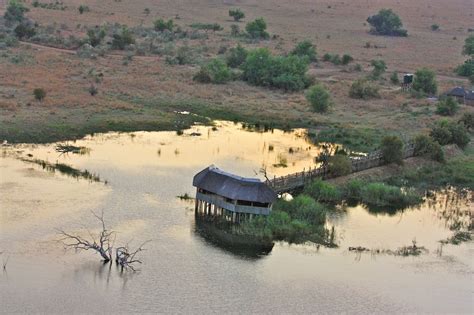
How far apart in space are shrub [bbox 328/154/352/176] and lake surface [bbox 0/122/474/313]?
11.8ft

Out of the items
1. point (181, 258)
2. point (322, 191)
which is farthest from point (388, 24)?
point (181, 258)

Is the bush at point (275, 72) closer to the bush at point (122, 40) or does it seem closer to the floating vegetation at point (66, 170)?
the bush at point (122, 40)

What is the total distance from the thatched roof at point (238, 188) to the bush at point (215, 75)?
38132mm

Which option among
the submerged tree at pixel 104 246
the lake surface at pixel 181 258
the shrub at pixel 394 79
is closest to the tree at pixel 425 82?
the shrub at pixel 394 79

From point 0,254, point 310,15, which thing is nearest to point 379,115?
point 0,254

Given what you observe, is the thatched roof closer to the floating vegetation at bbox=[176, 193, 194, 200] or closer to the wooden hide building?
the wooden hide building

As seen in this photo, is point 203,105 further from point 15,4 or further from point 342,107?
point 15,4

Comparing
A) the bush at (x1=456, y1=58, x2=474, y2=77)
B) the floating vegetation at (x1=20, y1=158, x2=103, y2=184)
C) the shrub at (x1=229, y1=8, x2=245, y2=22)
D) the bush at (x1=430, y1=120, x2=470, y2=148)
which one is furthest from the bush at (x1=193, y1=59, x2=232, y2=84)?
the shrub at (x1=229, y1=8, x2=245, y2=22)

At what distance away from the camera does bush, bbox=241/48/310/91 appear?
8019cm

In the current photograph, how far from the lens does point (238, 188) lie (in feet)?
136

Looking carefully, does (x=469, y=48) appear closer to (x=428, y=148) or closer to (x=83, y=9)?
(x=428, y=148)

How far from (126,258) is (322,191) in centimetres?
1511

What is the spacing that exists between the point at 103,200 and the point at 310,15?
326ft

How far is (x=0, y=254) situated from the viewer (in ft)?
118
